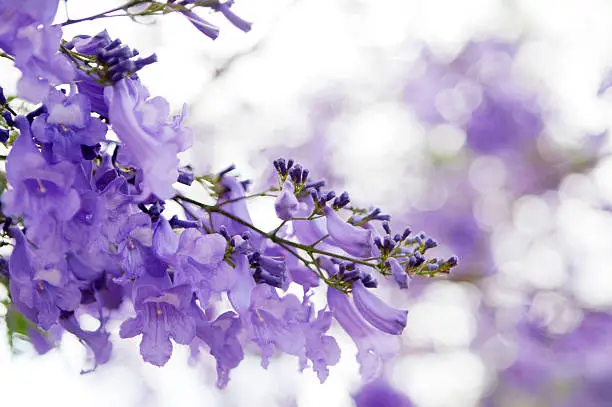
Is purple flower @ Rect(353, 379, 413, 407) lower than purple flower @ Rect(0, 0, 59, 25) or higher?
higher

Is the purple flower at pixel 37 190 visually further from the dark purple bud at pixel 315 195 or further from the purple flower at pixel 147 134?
the dark purple bud at pixel 315 195

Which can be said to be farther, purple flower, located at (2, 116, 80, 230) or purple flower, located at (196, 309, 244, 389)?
purple flower, located at (196, 309, 244, 389)

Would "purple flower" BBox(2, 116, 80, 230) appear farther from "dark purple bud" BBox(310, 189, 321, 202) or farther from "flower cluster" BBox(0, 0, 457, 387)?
"dark purple bud" BBox(310, 189, 321, 202)

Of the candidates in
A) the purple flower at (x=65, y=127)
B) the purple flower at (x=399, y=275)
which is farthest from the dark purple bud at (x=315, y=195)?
the purple flower at (x=65, y=127)

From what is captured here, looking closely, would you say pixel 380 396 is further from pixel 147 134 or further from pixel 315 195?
pixel 147 134

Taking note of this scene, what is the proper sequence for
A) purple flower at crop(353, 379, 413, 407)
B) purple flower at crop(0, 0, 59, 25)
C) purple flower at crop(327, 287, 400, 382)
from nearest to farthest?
1. purple flower at crop(0, 0, 59, 25)
2. purple flower at crop(327, 287, 400, 382)
3. purple flower at crop(353, 379, 413, 407)

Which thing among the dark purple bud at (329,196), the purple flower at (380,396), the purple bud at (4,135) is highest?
the purple flower at (380,396)

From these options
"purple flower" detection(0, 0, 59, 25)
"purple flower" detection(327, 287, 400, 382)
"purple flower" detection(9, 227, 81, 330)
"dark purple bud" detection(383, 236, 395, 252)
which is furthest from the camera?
"purple flower" detection(327, 287, 400, 382)

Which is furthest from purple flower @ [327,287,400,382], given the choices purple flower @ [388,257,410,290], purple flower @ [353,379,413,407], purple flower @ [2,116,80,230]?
purple flower @ [353,379,413,407]

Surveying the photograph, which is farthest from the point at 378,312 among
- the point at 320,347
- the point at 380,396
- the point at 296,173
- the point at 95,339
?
the point at 380,396
